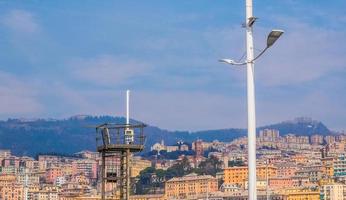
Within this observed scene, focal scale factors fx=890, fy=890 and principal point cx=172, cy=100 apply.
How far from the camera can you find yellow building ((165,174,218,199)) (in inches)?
4695

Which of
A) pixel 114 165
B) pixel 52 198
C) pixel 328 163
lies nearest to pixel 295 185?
pixel 328 163

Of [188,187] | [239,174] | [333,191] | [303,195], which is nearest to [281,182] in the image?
[239,174]

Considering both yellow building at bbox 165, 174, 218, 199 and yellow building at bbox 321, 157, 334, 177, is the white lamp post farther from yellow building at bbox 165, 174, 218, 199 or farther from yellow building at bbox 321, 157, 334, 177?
yellow building at bbox 321, 157, 334, 177

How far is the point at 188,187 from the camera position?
121 meters

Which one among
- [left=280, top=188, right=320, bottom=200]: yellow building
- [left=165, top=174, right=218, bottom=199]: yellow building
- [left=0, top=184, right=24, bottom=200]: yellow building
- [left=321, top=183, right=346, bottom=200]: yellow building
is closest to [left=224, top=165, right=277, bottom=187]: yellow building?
[left=165, top=174, right=218, bottom=199]: yellow building

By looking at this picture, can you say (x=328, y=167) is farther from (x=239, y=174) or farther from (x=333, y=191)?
(x=333, y=191)

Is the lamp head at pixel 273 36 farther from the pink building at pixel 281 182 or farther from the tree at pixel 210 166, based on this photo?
the tree at pixel 210 166

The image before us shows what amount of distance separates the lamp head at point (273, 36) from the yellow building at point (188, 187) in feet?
366

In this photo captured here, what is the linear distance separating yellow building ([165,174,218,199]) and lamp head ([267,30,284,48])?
111573mm

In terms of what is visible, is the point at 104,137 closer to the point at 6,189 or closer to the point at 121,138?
the point at 121,138

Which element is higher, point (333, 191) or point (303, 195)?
point (333, 191)

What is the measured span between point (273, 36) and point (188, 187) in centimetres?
11445

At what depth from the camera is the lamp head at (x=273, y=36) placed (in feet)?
22.3

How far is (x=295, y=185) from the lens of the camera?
121m
